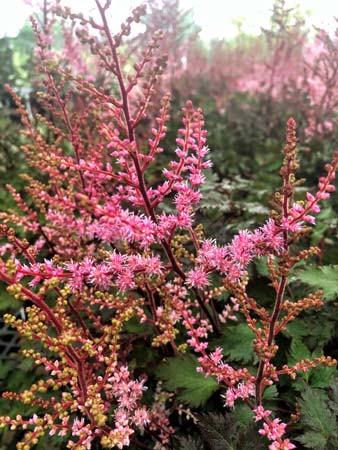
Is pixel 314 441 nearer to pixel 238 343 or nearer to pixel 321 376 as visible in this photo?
pixel 321 376

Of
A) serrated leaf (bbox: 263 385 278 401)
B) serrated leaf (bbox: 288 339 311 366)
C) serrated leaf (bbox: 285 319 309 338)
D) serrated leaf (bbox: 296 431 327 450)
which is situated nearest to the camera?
serrated leaf (bbox: 296 431 327 450)

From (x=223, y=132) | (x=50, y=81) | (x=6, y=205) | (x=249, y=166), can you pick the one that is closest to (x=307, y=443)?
(x=50, y=81)

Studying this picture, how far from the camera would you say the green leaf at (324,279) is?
1.80 meters

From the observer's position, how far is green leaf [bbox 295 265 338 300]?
1.80 metres

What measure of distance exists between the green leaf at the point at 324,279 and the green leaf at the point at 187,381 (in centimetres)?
61

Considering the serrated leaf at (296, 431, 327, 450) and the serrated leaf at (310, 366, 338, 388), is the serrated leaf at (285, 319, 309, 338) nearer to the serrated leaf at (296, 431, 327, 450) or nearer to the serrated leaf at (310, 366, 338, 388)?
the serrated leaf at (310, 366, 338, 388)

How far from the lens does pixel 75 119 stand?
2.01 m

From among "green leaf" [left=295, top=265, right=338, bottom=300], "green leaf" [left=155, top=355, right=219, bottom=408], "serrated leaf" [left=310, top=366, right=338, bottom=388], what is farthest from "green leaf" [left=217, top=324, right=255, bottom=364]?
"green leaf" [left=295, top=265, right=338, bottom=300]

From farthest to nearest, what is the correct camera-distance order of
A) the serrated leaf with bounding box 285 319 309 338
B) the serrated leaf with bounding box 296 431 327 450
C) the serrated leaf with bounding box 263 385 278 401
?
the serrated leaf with bounding box 285 319 309 338, the serrated leaf with bounding box 263 385 278 401, the serrated leaf with bounding box 296 431 327 450

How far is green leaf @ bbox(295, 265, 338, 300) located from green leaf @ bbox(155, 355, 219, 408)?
2.00 ft

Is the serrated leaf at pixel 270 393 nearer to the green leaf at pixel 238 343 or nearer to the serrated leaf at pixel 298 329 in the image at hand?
the green leaf at pixel 238 343

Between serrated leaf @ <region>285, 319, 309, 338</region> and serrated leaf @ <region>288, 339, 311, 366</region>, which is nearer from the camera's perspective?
serrated leaf @ <region>288, 339, 311, 366</region>

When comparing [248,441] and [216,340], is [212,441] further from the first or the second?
[216,340]

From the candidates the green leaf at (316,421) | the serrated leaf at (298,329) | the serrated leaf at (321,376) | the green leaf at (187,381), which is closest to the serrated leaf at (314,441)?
the green leaf at (316,421)
